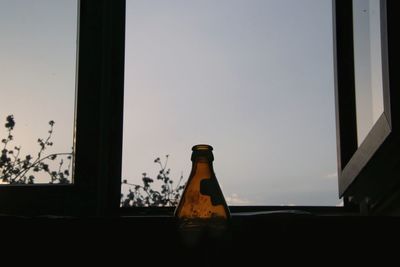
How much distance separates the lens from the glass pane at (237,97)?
153 centimetres

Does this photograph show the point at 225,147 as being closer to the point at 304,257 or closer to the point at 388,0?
the point at 304,257

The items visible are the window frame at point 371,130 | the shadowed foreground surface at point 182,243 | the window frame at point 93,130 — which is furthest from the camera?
the window frame at point 93,130

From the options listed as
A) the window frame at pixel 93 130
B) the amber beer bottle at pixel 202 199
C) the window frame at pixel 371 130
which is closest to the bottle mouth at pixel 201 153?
the amber beer bottle at pixel 202 199

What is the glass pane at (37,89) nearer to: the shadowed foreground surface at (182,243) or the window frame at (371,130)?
the shadowed foreground surface at (182,243)

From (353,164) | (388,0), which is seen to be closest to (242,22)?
(353,164)

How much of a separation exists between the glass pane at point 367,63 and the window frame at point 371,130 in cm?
5

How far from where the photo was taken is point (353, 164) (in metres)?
1.20

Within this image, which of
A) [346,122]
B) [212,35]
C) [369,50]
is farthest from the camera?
[212,35]

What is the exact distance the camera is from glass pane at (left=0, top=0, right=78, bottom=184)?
5.05 ft

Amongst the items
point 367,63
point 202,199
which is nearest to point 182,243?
point 202,199

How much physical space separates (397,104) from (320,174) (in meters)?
0.64

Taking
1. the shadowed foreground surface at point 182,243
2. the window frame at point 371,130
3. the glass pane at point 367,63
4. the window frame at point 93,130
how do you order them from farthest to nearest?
the window frame at point 93,130
the shadowed foreground surface at point 182,243
the glass pane at point 367,63
the window frame at point 371,130

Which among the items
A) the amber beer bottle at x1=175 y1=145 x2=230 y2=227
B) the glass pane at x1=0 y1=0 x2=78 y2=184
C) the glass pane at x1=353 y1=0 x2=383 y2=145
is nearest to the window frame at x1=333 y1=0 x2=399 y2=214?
the glass pane at x1=353 y1=0 x2=383 y2=145

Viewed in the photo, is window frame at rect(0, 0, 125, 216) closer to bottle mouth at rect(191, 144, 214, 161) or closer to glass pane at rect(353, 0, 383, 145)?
bottle mouth at rect(191, 144, 214, 161)
